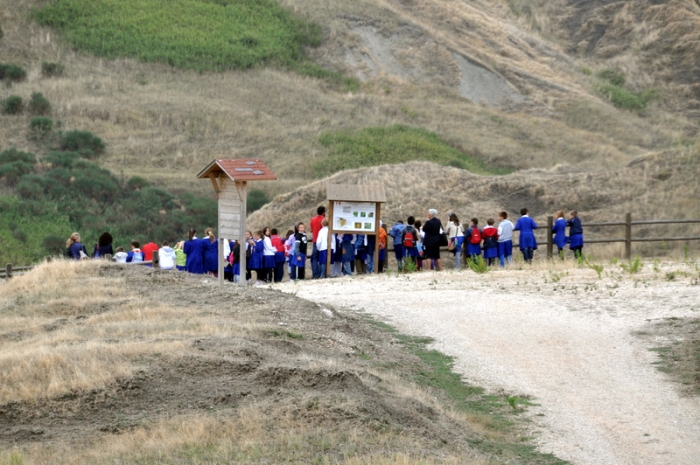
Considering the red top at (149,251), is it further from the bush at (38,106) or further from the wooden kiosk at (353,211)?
the bush at (38,106)

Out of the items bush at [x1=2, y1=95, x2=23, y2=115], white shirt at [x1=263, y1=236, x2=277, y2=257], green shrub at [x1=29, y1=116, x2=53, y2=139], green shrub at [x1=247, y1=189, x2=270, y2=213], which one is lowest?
white shirt at [x1=263, y1=236, x2=277, y2=257]

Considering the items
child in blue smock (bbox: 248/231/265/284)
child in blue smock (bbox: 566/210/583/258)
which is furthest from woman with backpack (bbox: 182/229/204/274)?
child in blue smock (bbox: 566/210/583/258)

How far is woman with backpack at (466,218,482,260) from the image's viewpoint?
24750mm

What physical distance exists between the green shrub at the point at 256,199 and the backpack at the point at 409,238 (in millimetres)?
18722

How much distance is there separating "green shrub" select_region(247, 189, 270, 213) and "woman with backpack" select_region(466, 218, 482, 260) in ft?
63.6

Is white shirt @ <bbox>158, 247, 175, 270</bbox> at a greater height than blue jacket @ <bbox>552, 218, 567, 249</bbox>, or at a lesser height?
lesser

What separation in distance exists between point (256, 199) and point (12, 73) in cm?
Result: 1795

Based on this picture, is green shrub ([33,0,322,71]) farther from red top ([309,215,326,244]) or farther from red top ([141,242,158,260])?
red top ([141,242,158,260])

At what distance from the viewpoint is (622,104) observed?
2562 inches

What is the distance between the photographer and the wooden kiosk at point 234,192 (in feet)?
62.8

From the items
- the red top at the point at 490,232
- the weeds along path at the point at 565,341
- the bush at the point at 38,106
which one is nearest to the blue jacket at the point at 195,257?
the weeds along path at the point at 565,341

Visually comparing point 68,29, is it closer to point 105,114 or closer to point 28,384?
point 105,114

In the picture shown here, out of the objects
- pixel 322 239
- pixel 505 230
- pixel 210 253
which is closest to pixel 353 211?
pixel 322 239

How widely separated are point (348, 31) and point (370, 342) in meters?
52.2
